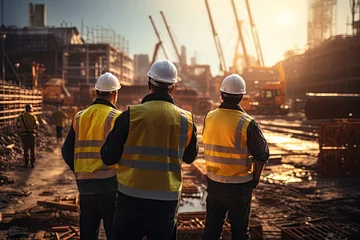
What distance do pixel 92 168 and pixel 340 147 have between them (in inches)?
312

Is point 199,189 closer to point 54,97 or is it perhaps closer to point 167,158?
point 167,158

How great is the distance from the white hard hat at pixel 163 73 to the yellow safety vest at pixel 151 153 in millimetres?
205

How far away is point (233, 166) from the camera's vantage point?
11.2 feet

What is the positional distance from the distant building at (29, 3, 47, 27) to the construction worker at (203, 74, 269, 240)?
67.5 m

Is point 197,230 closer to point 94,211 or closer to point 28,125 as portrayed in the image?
point 94,211

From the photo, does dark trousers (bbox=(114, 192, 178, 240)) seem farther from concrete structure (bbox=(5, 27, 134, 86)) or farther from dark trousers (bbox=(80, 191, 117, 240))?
concrete structure (bbox=(5, 27, 134, 86))

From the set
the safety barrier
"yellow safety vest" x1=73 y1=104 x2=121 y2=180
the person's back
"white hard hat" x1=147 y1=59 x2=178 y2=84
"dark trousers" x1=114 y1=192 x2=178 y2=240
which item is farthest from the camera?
the person's back

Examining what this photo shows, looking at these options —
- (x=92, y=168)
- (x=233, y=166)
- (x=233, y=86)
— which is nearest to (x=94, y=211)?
(x=92, y=168)

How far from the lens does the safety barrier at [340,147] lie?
926 centimetres

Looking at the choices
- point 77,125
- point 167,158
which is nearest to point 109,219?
point 77,125

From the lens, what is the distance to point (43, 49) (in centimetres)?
5625

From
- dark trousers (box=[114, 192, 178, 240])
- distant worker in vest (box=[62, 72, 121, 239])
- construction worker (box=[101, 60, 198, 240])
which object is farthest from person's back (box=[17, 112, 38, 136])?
dark trousers (box=[114, 192, 178, 240])

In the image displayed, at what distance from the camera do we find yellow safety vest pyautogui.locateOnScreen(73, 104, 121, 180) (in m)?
3.34

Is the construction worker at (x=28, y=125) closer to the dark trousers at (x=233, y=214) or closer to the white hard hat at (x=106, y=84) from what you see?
the white hard hat at (x=106, y=84)
